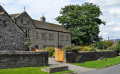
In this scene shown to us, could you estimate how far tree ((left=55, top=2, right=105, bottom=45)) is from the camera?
41094 millimetres

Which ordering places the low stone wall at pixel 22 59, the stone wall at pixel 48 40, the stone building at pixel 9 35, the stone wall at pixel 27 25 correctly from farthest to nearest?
the stone wall at pixel 48 40, the stone wall at pixel 27 25, the stone building at pixel 9 35, the low stone wall at pixel 22 59

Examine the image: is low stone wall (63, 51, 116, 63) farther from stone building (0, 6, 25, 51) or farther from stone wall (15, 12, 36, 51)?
stone wall (15, 12, 36, 51)

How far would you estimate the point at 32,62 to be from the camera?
45.8ft

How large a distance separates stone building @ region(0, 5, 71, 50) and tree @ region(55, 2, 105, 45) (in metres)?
5.84

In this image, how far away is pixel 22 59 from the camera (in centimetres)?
1324

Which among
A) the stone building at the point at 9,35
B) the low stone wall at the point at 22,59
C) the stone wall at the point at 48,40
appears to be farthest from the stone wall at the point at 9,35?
the stone wall at the point at 48,40

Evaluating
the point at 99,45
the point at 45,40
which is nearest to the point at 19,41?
the point at 45,40

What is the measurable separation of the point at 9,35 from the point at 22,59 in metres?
3.56

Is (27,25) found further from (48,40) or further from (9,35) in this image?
(9,35)

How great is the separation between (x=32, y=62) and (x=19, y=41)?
343cm

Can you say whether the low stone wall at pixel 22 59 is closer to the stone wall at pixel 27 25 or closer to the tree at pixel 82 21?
the stone wall at pixel 27 25

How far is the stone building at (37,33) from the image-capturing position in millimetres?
25414

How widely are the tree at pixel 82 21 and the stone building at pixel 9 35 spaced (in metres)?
26.4

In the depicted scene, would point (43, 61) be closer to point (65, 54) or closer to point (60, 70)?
point (60, 70)
